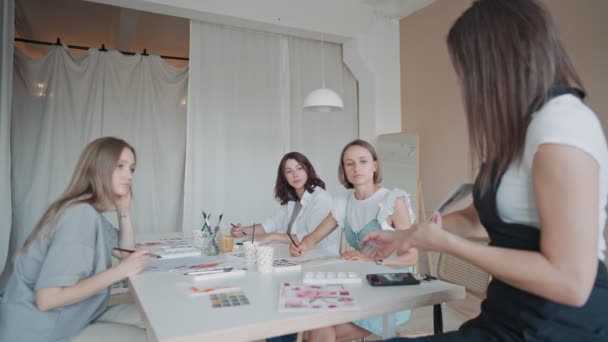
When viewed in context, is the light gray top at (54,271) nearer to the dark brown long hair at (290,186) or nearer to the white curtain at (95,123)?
the dark brown long hair at (290,186)

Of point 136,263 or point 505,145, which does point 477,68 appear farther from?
point 136,263

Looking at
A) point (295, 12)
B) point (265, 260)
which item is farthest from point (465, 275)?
point (295, 12)

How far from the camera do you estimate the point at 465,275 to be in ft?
5.79

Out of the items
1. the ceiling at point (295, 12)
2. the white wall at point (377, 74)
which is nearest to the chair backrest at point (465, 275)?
the white wall at point (377, 74)

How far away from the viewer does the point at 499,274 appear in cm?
72

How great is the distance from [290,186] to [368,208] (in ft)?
2.93

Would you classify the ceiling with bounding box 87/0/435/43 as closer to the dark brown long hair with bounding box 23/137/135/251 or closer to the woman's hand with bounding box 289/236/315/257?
the dark brown long hair with bounding box 23/137/135/251

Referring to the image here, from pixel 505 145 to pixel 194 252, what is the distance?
5.09ft

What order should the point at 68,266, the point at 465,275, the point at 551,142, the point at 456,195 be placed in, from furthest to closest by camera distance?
the point at 465,275, the point at 68,266, the point at 456,195, the point at 551,142

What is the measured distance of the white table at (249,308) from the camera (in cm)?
87

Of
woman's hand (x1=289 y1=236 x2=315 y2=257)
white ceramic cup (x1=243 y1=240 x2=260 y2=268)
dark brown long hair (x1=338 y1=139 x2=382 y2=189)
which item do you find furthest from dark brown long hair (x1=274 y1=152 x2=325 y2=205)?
white ceramic cup (x1=243 y1=240 x2=260 y2=268)

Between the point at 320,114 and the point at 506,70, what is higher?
the point at 320,114

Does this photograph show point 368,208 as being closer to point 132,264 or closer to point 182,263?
point 182,263

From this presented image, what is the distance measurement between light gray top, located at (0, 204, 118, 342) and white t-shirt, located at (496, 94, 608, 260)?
1.18 meters
